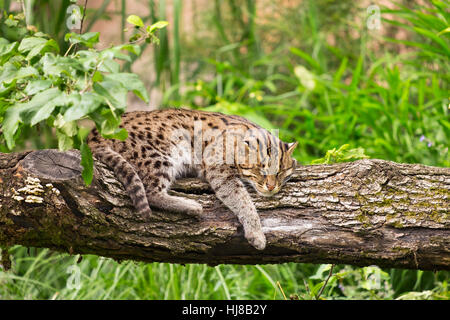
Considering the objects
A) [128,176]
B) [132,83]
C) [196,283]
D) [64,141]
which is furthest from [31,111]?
[196,283]

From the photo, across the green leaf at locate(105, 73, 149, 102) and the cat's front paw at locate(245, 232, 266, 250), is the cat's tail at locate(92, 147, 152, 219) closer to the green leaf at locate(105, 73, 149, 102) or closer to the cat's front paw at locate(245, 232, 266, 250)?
the cat's front paw at locate(245, 232, 266, 250)

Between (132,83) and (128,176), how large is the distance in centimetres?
99

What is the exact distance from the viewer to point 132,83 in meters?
2.10

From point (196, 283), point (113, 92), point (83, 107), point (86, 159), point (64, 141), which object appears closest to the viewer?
point (83, 107)

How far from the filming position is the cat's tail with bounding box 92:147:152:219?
9.55 feet

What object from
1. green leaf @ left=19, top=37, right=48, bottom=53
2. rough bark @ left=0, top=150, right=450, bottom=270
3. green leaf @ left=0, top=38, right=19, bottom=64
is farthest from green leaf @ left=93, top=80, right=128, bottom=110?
rough bark @ left=0, top=150, right=450, bottom=270

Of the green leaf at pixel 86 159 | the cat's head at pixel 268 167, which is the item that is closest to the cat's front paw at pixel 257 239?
the cat's head at pixel 268 167

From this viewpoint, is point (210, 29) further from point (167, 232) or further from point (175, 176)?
point (167, 232)

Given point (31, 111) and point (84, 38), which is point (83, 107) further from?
point (84, 38)

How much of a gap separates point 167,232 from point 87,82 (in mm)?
1073

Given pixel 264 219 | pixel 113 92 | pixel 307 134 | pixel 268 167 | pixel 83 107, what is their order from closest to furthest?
pixel 83 107
pixel 113 92
pixel 264 219
pixel 268 167
pixel 307 134

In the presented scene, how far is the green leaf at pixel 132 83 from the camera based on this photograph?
208 cm

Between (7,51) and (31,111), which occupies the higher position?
(7,51)

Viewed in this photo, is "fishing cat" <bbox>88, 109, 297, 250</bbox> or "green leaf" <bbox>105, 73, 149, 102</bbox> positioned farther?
"fishing cat" <bbox>88, 109, 297, 250</bbox>
